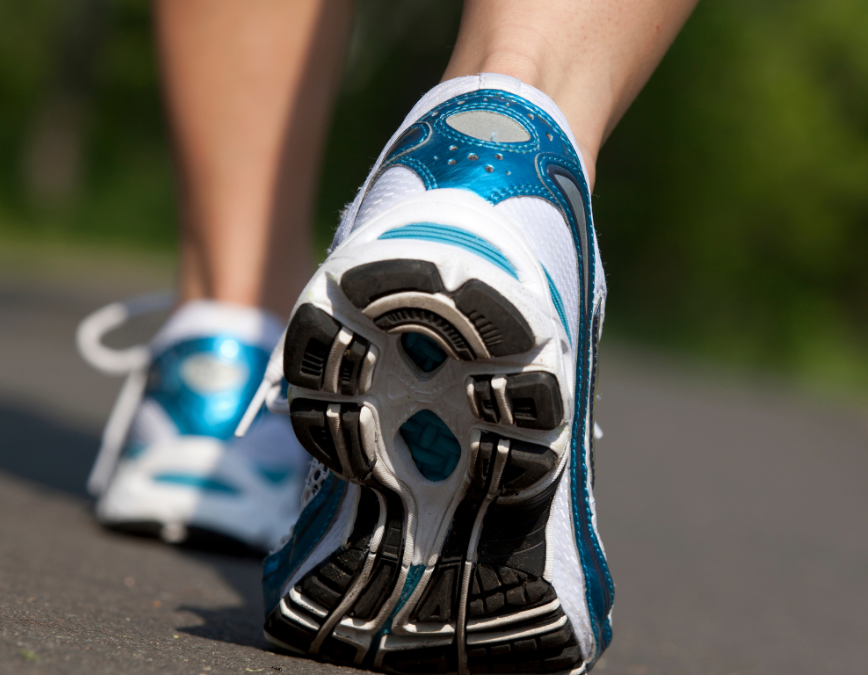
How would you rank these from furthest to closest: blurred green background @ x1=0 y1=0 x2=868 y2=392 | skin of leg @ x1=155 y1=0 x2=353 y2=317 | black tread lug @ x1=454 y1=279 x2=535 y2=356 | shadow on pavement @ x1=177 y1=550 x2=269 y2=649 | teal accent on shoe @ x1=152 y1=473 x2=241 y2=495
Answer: blurred green background @ x1=0 y1=0 x2=868 y2=392 < skin of leg @ x1=155 y1=0 x2=353 y2=317 < teal accent on shoe @ x1=152 y1=473 x2=241 y2=495 < shadow on pavement @ x1=177 y1=550 x2=269 y2=649 < black tread lug @ x1=454 y1=279 x2=535 y2=356

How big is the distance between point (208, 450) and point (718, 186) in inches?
462

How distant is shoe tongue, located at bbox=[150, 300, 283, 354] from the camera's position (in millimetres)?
1437

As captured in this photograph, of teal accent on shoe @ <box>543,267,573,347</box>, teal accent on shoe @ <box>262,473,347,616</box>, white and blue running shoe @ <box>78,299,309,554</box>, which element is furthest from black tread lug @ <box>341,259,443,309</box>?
white and blue running shoe @ <box>78,299,309,554</box>

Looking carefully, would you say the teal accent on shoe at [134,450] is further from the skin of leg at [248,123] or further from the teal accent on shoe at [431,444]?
the teal accent on shoe at [431,444]

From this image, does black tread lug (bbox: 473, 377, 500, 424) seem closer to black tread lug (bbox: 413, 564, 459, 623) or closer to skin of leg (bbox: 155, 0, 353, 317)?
black tread lug (bbox: 413, 564, 459, 623)

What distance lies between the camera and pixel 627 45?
92 centimetres

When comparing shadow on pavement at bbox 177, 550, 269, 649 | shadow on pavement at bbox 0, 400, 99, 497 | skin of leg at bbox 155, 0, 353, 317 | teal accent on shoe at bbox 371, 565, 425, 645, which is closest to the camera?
teal accent on shoe at bbox 371, 565, 425, 645

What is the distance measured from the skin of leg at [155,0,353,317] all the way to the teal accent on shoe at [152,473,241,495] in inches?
11.1

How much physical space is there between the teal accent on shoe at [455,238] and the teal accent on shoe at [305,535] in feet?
0.85

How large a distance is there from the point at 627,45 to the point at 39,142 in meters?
15.0

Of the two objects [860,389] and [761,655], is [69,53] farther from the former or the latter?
[761,655]

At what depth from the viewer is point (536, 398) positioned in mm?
684

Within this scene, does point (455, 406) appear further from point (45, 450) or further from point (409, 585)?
point (45, 450)

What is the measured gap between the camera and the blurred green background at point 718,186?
11.3 metres
